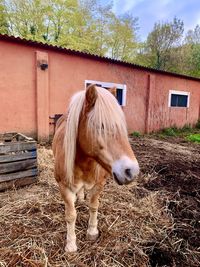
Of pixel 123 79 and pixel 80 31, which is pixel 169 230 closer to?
pixel 123 79

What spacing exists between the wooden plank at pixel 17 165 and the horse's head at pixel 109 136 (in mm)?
1965

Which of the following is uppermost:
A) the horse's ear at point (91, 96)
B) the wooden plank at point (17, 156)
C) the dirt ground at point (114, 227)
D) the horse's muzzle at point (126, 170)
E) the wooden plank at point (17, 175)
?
the horse's ear at point (91, 96)

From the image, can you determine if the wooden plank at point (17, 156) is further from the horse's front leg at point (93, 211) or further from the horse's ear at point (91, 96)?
the horse's ear at point (91, 96)

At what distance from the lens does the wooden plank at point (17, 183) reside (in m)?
2.97

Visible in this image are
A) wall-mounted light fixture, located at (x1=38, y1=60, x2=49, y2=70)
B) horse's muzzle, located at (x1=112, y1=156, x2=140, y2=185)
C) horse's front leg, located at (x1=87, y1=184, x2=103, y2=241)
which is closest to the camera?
horse's muzzle, located at (x1=112, y1=156, x2=140, y2=185)

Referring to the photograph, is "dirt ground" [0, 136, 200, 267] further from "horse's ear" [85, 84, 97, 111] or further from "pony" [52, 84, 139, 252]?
"horse's ear" [85, 84, 97, 111]

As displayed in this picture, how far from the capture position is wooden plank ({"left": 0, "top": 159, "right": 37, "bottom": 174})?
2.94 metres

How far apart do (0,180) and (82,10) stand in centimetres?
1963

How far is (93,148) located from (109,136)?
173mm

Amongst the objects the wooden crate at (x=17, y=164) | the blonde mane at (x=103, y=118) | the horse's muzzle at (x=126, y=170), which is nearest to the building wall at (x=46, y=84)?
the wooden crate at (x=17, y=164)

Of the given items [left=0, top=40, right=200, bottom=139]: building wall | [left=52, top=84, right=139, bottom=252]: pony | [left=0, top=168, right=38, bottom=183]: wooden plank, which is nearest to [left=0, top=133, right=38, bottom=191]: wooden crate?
[left=0, top=168, right=38, bottom=183]: wooden plank

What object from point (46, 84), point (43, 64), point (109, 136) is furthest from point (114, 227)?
point (43, 64)

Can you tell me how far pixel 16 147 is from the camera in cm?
305

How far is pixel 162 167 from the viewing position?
4.25 m
